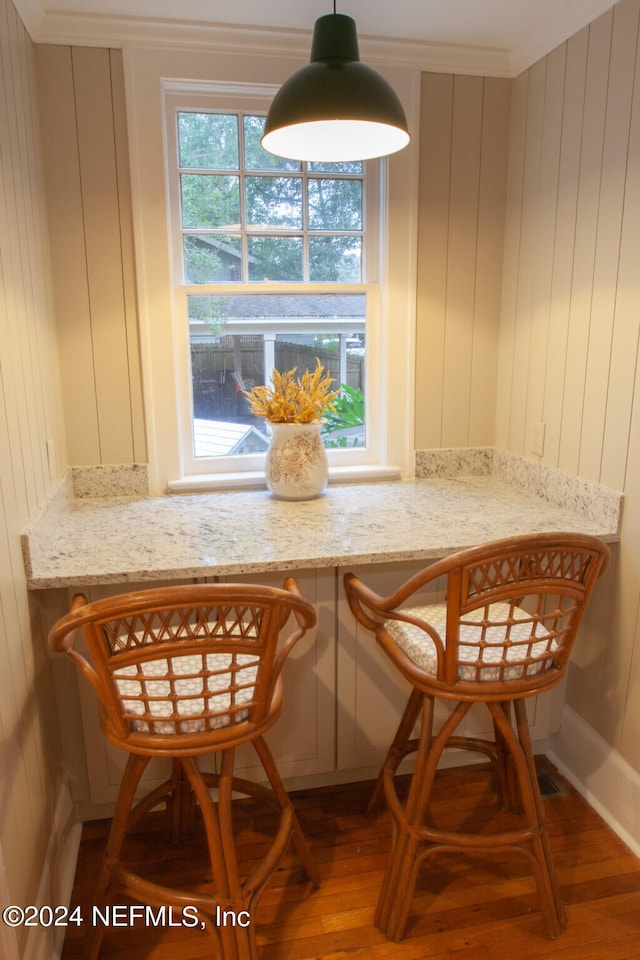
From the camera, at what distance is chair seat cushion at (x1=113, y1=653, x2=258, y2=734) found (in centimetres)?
124

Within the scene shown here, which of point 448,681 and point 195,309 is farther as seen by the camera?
point 195,309

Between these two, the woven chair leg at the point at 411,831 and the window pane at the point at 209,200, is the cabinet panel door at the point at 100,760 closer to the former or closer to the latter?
the woven chair leg at the point at 411,831

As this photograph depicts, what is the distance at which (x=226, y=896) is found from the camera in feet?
4.56

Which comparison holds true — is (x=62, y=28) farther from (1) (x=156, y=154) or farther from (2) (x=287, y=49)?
(2) (x=287, y=49)

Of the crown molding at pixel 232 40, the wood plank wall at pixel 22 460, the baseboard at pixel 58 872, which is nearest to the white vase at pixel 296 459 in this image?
the wood plank wall at pixel 22 460

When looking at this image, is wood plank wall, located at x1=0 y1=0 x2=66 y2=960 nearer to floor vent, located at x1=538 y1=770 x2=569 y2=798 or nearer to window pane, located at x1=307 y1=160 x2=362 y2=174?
window pane, located at x1=307 y1=160 x2=362 y2=174

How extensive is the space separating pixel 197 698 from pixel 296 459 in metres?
1.06

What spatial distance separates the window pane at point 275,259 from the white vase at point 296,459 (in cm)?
57

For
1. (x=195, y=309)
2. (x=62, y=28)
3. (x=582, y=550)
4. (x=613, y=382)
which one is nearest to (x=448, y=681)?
(x=582, y=550)

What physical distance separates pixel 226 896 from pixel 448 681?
0.66 m

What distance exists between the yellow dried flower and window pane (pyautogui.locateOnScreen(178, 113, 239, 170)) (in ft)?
2.49

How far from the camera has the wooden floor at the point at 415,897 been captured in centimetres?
160

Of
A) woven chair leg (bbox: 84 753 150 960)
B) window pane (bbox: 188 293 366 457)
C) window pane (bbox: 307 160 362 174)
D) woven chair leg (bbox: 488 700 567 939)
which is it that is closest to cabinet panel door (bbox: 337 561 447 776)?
woven chair leg (bbox: 488 700 567 939)

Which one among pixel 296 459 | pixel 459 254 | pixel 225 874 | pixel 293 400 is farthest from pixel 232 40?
pixel 225 874
